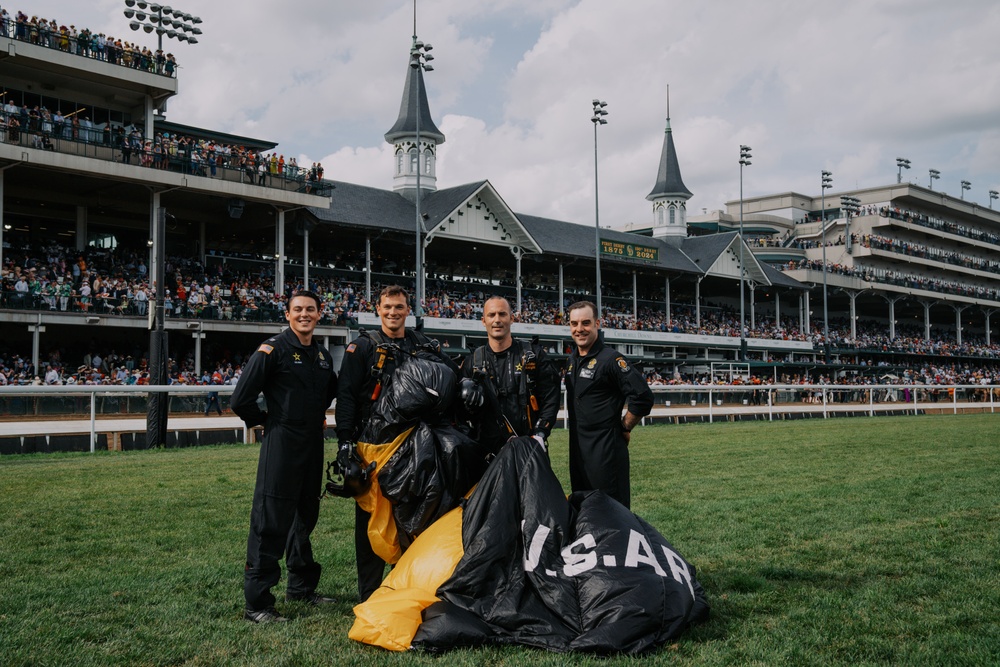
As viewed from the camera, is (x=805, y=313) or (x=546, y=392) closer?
(x=546, y=392)

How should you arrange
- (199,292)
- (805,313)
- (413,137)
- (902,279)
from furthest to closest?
(902,279)
(805,313)
(413,137)
(199,292)

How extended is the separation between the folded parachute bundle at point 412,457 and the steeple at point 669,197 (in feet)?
181

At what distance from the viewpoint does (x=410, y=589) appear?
4477 millimetres

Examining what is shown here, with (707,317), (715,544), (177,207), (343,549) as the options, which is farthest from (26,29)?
(707,317)

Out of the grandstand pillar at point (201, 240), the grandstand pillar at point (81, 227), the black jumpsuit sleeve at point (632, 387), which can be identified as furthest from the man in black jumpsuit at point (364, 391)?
the grandstand pillar at point (201, 240)

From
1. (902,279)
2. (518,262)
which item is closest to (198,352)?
(518,262)

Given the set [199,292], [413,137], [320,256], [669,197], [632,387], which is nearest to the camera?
[632,387]

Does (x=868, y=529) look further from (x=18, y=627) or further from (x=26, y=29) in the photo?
Result: (x=26, y=29)

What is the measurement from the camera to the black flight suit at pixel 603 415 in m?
5.59

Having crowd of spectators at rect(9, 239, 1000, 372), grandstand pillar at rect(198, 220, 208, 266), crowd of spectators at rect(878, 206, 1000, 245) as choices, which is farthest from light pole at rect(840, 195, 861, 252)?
grandstand pillar at rect(198, 220, 208, 266)

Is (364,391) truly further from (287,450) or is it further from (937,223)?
(937,223)

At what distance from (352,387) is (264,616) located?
54.9 inches

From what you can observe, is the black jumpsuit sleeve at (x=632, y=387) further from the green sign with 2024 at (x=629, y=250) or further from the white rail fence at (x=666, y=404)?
the green sign with 2024 at (x=629, y=250)

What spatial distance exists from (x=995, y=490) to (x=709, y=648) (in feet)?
22.1
